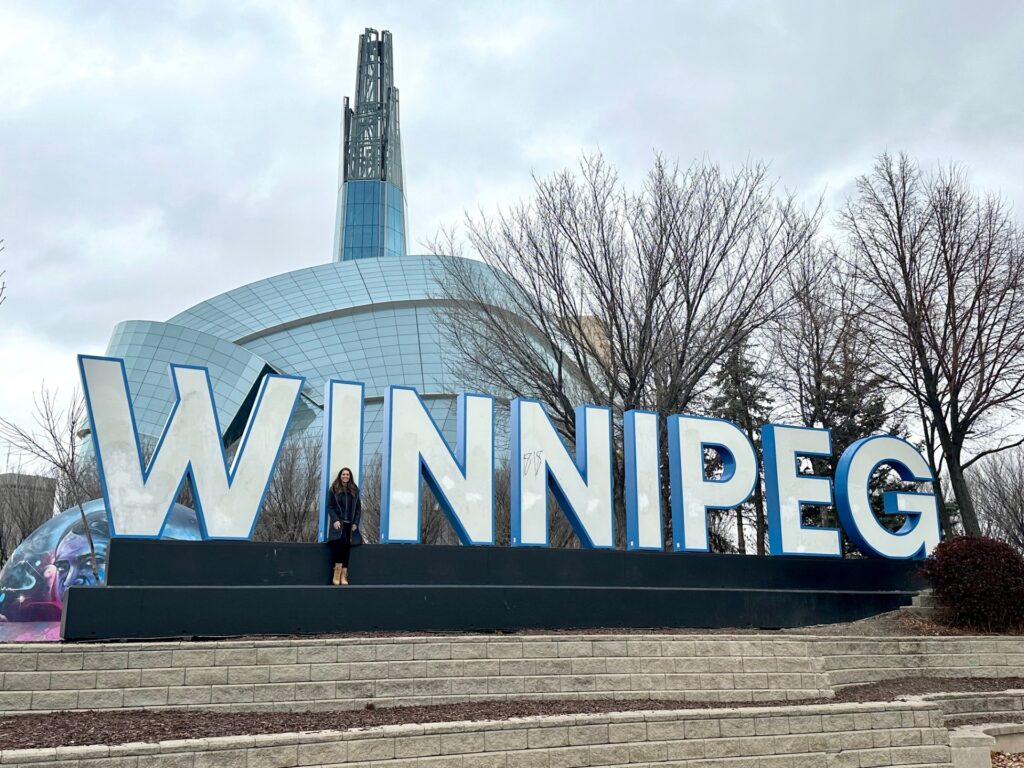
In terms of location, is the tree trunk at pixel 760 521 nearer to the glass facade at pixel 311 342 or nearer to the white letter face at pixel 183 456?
the white letter face at pixel 183 456

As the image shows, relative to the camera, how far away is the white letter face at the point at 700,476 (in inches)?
576

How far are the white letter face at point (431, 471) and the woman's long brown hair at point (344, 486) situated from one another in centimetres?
49

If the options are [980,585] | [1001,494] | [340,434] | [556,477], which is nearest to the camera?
[340,434]

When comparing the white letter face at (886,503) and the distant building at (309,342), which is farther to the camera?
the distant building at (309,342)

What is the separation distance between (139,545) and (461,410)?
500 cm

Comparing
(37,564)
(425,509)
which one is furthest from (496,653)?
(425,509)

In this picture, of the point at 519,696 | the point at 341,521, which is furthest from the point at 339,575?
the point at 519,696

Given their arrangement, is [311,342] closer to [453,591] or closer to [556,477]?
[556,477]

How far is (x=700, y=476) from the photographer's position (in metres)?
14.8

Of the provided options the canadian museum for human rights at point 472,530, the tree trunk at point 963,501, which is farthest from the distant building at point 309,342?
the canadian museum for human rights at point 472,530

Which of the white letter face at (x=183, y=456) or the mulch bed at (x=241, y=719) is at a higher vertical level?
the white letter face at (x=183, y=456)

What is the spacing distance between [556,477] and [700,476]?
2533mm

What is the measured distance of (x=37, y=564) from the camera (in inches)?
554

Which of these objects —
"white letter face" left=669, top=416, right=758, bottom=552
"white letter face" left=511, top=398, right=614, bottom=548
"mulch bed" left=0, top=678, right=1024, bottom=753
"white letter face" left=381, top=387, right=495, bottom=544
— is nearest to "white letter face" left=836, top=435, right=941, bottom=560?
"white letter face" left=669, top=416, right=758, bottom=552
